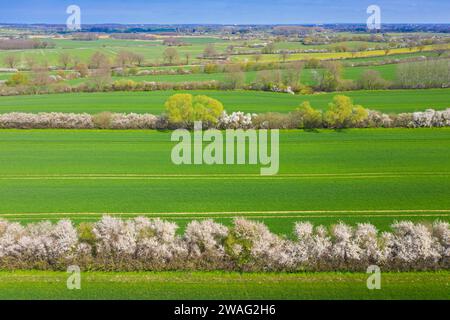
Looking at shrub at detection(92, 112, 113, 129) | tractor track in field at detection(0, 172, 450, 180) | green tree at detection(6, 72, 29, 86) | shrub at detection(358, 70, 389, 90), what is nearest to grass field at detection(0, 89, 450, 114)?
shrub at detection(358, 70, 389, 90)

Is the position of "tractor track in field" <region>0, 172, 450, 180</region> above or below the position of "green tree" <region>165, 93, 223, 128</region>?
below

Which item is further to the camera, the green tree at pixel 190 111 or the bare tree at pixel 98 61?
the bare tree at pixel 98 61

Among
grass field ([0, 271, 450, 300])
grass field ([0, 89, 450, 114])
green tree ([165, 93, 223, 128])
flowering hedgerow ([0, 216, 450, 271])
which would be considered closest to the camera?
grass field ([0, 271, 450, 300])

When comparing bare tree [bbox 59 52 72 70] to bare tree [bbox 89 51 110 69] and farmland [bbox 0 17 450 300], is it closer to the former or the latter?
bare tree [bbox 89 51 110 69]

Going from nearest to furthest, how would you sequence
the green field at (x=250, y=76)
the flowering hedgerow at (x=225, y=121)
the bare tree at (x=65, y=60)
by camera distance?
1. the flowering hedgerow at (x=225, y=121)
2. the green field at (x=250, y=76)
3. the bare tree at (x=65, y=60)

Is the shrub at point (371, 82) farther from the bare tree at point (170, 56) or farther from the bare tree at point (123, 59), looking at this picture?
the bare tree at point (123, 59)

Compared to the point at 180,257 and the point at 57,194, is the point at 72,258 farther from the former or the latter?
the point at 57,194

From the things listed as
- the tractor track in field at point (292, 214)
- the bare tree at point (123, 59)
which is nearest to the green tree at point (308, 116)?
the tractor track in field at point (292, 214)
